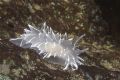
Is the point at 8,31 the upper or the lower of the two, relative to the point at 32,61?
upper

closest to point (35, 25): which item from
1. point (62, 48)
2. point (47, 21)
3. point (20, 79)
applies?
point (47, 21)

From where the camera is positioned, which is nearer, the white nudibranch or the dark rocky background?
the dark rocky background

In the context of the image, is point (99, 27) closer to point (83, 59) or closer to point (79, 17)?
point (79, 17)

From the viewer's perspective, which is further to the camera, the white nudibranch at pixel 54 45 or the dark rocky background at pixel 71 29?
the white nudibranch at pixel 54 45
